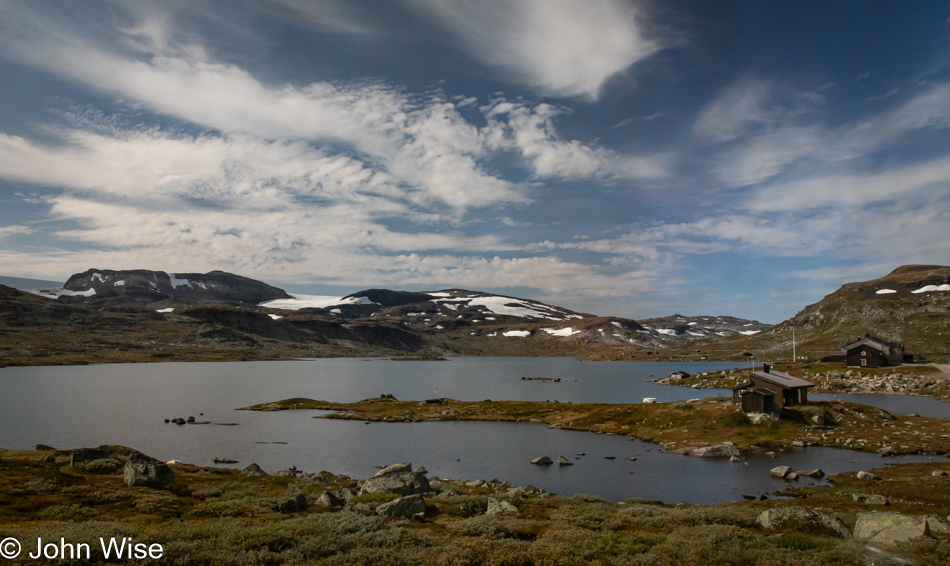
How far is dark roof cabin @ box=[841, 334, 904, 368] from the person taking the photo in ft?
396

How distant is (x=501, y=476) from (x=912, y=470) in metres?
34.6

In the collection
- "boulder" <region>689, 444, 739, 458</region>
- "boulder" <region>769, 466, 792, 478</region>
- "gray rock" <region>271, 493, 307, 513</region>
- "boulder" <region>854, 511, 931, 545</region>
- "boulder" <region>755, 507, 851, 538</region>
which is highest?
"boulder" <region>854, 511, 931, 545</region>

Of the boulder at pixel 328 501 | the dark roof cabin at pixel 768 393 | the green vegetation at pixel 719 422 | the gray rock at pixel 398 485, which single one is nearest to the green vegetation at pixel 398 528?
the boulder at pixel 328 501

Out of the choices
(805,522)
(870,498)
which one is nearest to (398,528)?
(805,522)

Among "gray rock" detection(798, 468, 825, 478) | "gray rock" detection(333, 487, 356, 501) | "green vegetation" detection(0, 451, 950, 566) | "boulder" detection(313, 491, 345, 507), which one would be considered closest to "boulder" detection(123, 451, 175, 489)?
"green vegetation" detection(0, 451, 950, 566)

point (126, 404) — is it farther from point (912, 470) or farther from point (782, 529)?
point (912, 470)

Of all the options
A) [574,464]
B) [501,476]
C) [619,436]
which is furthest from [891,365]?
[501,476]

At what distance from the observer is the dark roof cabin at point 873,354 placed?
12069 cm

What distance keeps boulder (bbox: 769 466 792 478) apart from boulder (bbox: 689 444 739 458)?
25.9 ft

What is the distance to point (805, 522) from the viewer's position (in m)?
19.5

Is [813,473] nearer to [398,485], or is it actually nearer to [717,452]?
[717,452]

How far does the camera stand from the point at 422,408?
9400 centimetres

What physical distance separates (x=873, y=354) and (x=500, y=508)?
13927 cm

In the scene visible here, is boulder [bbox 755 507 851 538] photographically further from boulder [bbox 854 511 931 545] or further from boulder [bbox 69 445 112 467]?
boulder [bbox 69 445 112 467]
